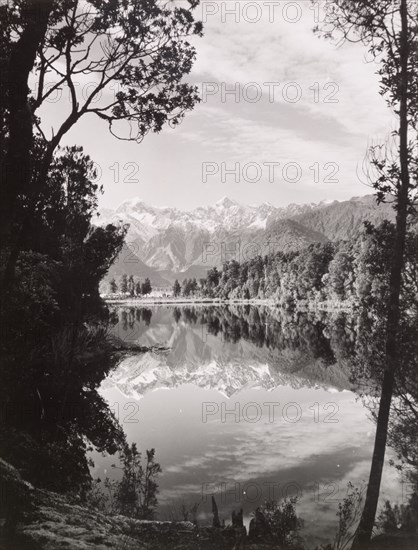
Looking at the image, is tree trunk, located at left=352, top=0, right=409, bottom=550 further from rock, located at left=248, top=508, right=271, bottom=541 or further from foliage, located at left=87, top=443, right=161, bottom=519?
foliage, located at left=87, top=443, right=161, bottom=519

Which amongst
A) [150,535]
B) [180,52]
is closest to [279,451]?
[150,535]

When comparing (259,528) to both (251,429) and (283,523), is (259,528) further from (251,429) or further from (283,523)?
(251,429)

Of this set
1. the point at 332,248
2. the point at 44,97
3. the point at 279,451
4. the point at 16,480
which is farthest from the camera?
the point at 332,248

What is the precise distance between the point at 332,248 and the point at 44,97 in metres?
139

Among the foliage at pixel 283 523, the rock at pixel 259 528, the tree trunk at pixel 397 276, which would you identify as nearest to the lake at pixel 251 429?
the foliage at pixel 283 523

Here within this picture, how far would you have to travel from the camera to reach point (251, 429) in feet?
76.7

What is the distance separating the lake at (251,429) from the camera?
1474cm

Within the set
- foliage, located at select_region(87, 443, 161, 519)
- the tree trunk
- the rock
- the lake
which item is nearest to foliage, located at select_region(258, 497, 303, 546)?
the rock

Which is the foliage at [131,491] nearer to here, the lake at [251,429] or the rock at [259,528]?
the lake at [251,429]

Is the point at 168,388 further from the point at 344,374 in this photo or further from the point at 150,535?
the point at 150,535

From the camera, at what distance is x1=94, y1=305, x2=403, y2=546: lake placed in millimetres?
14742

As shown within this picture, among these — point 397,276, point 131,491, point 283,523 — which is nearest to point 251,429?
point 131,491

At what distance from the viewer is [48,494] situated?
11008 mm

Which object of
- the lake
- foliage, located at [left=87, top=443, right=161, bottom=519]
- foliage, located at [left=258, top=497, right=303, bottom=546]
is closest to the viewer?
foliage, located at [left=258, top=497, right=303, bottom=546]
